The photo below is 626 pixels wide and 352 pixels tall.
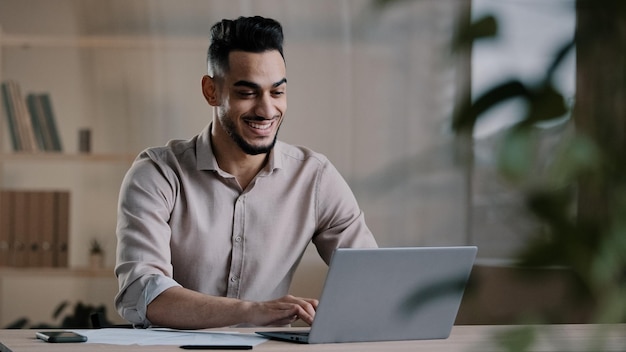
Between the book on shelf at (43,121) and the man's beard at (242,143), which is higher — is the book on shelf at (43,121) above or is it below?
below

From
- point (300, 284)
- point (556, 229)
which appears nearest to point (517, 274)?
point (556, 229)

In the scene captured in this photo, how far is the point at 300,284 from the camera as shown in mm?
4176

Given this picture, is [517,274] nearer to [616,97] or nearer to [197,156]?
[616,97]

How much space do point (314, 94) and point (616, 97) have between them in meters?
4.04

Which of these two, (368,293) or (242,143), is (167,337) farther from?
(242,143)

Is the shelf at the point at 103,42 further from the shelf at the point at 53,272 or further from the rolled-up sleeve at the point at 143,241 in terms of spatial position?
the rolled-up sleeve at the point at 143,241

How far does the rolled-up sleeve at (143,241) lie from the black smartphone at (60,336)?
0.30 meters

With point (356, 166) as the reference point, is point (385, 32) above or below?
above

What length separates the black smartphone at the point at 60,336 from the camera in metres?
1.83

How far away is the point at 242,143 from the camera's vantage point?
8.33ft

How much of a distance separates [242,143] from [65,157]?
1813 mm

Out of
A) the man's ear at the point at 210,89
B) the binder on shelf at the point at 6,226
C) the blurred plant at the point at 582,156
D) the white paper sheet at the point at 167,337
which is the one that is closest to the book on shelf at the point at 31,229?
the binder on shelf at the point at 6,226

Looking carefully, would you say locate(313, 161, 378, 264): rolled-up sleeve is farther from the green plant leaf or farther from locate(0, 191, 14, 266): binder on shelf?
the green plant leaf

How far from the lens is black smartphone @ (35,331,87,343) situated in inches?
71.9
